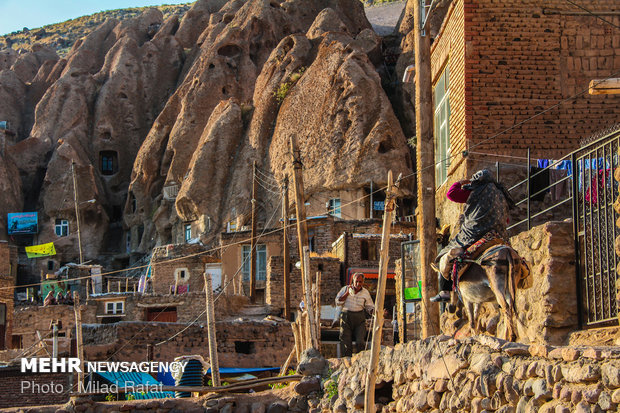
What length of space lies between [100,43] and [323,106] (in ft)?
109

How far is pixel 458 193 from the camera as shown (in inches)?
440

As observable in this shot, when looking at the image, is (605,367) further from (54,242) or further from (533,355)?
(54,242)

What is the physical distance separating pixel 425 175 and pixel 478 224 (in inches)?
169

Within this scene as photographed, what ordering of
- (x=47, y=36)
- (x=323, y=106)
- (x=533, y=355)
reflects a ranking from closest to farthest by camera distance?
(x=533, y=355) → (x=323, y=106) → (x=47, y=36)

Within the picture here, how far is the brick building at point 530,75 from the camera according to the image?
605 inches

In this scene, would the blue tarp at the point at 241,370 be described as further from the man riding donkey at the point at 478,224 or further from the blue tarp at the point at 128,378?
the man riding donkey at the point at 478,224

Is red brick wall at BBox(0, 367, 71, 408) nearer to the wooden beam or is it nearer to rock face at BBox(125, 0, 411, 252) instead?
the wooden beam

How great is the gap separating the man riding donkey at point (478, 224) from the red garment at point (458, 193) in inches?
6.4

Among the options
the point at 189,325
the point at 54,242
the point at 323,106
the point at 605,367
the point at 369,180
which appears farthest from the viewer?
the point at 54,242

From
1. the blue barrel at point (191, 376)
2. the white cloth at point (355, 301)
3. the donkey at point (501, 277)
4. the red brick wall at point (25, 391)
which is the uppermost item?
the donkey at point (501, 277)

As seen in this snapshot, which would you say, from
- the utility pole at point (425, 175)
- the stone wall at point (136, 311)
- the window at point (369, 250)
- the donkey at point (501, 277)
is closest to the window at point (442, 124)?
the utility pole at point (425, 175)

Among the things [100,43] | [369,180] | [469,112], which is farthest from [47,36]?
[469,112]

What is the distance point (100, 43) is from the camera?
74312mm

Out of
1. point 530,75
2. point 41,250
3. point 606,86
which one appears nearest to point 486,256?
point 606,86
